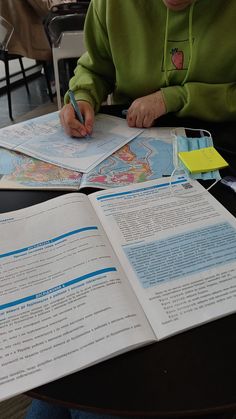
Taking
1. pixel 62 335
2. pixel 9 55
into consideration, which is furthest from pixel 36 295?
pixel 9 55

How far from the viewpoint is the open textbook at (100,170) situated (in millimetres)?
623

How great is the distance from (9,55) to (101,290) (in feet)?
8.42

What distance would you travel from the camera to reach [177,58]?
0.85m

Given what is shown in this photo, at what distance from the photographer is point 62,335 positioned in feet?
1.18

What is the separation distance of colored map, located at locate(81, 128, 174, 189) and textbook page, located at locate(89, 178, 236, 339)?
0.03m

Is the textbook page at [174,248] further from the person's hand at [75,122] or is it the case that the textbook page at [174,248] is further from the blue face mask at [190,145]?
the person's hand at [75,122]

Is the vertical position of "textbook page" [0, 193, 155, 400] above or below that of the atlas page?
below

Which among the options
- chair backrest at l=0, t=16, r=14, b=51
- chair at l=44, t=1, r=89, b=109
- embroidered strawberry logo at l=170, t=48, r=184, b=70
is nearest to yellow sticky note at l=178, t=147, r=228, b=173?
embroidered strawberry logo at l=170, t=48, r=184, b=70

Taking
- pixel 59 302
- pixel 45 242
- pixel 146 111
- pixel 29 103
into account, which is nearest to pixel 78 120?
pixel 146 111

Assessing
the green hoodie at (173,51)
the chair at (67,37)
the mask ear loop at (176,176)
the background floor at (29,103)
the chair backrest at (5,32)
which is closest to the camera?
the mask ear loop at (176,176)

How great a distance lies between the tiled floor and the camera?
8.94 ft

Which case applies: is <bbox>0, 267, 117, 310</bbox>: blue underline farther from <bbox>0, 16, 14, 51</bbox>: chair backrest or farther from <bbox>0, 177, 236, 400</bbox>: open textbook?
<bbox>0, 16, 14, 51</bbox>: chair backrest

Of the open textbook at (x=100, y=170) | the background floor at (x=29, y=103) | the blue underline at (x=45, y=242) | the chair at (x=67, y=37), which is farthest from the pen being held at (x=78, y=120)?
the background floor at (x=29, y=103)

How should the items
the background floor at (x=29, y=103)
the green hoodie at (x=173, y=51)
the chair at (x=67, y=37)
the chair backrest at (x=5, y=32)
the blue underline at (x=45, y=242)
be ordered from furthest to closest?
the background floor at (x=29, y=103) < the chair backrest at (x=5, y=32) < the chair at (x=67, y=37) < the green hoodie at (x=173, y=51) < the blue underline at (x=45, y=242)
